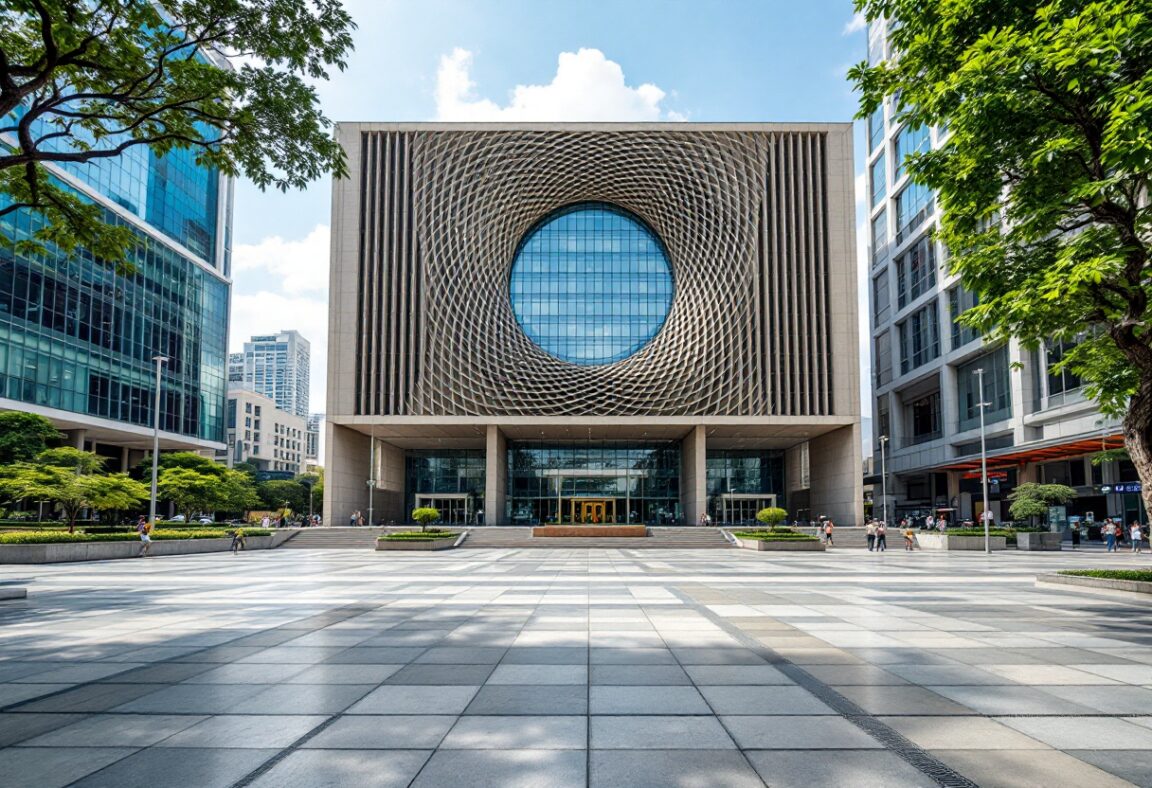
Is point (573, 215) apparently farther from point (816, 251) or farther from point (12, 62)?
point (12, 62)

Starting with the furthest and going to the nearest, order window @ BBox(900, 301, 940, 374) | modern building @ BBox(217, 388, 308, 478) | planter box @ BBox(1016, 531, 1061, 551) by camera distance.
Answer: modern building @ BBox(217, 388, 308, 478) → window @ BBox(900, 301, 940, 374) → planter box @ BBox(1016, 531, 1061, 551)

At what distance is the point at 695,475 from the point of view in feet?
169

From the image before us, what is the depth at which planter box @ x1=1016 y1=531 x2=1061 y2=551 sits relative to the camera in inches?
1433

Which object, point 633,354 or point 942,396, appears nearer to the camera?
point 942,396

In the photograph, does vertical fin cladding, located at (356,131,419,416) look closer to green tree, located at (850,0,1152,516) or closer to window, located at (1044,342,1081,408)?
window, located at (1044,342,1081,408)

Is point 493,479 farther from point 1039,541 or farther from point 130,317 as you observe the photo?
point 1039,541

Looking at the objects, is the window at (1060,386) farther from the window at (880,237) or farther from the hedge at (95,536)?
the hedge at (95,536)

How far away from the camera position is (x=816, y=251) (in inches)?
1984

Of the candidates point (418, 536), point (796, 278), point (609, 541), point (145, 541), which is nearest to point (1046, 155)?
point (418, 536)

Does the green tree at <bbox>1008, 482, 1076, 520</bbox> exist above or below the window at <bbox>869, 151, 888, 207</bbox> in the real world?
below

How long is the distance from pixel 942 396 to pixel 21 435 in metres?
59.7

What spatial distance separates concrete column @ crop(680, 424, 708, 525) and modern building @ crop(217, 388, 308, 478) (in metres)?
82.7

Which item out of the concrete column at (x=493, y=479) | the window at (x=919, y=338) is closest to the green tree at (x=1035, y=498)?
the window at (x=919, y=338)

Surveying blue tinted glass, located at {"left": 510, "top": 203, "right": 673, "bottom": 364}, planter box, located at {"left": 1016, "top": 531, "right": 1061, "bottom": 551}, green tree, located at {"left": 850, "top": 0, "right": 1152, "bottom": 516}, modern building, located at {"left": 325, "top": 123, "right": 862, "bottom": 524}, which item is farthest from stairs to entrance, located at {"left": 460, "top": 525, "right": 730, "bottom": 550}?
green tree, located at {"left": 850, "top": 0, "right": 1152, "bottom": 516}
